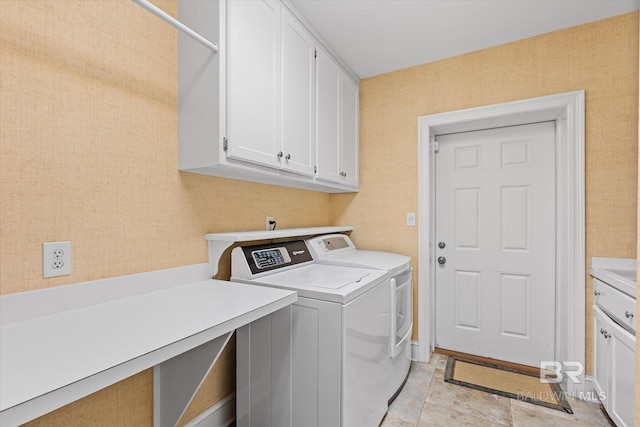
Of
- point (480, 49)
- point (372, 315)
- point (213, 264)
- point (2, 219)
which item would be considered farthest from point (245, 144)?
point (480, 49)

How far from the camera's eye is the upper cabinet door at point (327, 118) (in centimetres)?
212

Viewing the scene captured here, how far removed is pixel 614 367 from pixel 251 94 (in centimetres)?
233

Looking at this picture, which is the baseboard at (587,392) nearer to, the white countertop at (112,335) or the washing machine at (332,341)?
the washing machine at (332,341)

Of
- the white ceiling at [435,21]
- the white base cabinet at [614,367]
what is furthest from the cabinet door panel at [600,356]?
the white ceiling at [435,21]

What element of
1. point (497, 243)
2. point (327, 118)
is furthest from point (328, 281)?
point (497, 243)

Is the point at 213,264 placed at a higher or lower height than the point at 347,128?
lower

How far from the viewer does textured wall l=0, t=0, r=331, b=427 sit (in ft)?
3.32

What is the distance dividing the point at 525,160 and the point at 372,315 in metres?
1.83

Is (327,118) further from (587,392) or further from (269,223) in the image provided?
(587,392)

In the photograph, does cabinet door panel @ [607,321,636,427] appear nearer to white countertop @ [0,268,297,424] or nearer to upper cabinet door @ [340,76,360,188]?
white countertop @ [0,268,297,424]

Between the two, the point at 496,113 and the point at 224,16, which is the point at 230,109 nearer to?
the point at 224,16

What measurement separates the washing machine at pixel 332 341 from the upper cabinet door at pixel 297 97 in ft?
2.03

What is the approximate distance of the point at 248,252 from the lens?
167cm

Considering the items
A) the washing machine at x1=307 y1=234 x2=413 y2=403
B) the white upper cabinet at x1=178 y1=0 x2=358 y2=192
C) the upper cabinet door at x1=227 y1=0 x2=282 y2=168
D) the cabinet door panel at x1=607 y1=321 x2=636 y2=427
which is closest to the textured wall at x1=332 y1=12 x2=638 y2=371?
the washing machine at x1=307 y1=234 x2=413 y2=403
